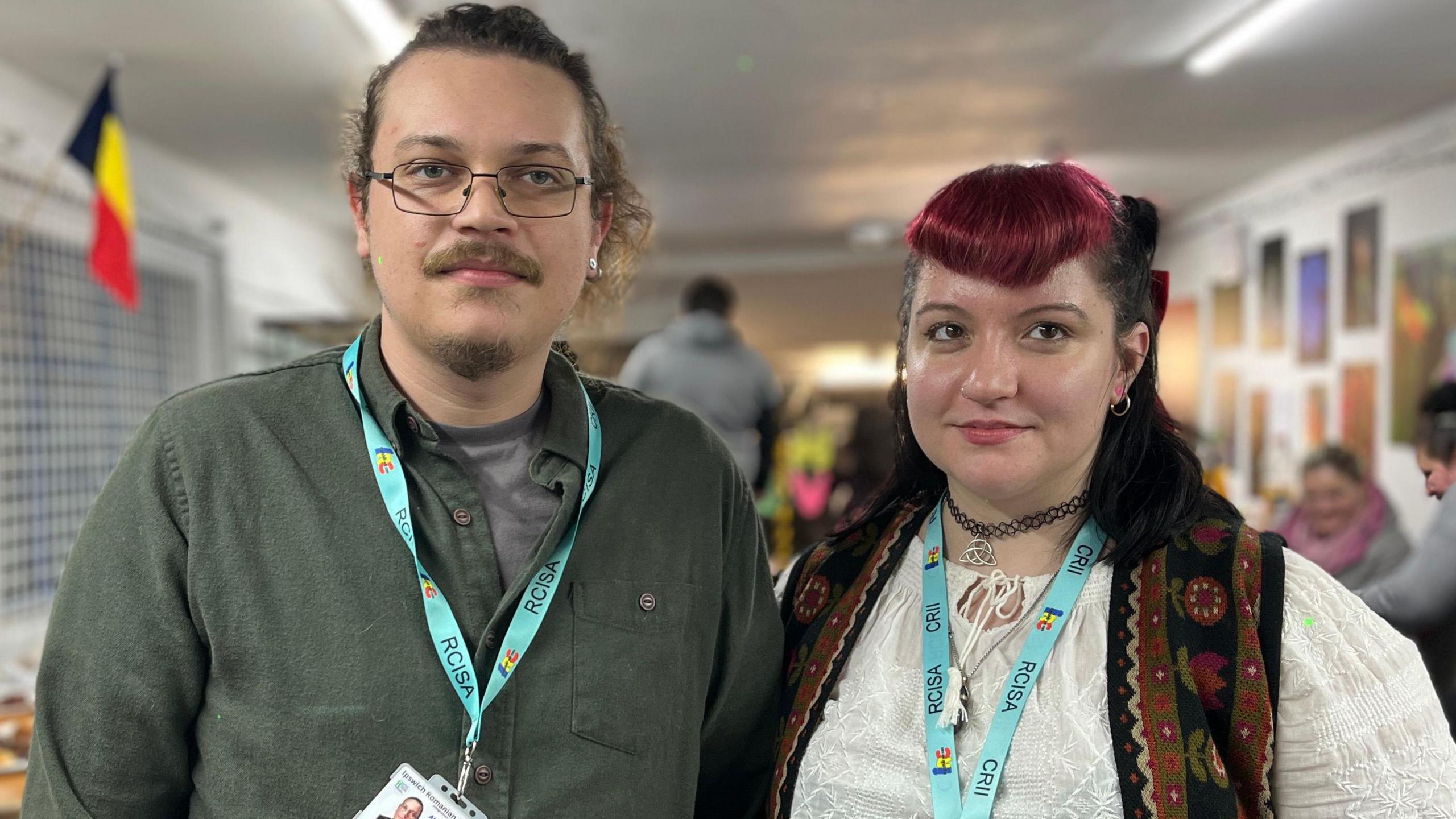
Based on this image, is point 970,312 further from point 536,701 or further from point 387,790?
point 387,790

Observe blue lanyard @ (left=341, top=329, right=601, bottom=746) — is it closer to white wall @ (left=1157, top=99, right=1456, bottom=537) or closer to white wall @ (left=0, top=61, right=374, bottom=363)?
white wall @ (left=0, top=61, right=374, bottom=363)

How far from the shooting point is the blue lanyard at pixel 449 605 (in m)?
1.32

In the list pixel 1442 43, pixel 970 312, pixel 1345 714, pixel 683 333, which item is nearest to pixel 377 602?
pixel 970 312

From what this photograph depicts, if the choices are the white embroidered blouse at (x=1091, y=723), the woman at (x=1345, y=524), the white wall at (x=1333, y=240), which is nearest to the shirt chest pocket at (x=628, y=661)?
the white embroidered blouse at (x=1091, y=723)

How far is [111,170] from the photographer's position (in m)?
4.51

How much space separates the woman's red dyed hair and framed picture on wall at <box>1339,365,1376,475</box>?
5.74 m

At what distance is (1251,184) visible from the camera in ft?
26.4

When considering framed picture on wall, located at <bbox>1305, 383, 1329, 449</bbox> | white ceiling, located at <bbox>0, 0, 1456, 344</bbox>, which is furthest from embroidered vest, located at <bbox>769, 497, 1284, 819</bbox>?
framed picture on wall, located at <bbox>1305, 383, 1329, 449</bbox>

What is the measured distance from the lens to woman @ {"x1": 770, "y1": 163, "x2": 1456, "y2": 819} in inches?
52.9

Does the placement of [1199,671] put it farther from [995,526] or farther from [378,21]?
[378,21]

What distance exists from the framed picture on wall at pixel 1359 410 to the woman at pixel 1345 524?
1931 millimetres

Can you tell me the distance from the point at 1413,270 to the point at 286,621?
20.6 feet

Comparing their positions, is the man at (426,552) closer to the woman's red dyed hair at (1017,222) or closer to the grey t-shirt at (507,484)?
the grey t-shirt at (507,484)

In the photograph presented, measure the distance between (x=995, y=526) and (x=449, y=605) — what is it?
745mm
